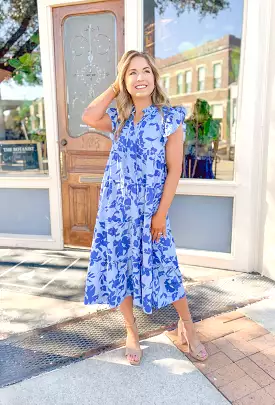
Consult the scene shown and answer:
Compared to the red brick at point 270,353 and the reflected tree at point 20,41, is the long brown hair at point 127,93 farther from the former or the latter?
the reflected tree at point 20,41

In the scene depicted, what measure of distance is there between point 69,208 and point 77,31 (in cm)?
171

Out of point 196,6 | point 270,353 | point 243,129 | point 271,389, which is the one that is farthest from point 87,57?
point 271,389

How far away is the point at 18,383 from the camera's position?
194cm

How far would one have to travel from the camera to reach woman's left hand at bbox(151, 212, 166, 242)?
1.94 metres

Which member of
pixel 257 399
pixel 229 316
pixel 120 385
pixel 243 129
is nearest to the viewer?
pixel 257 399

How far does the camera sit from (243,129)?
3.04m

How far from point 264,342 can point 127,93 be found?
1722 millimetres

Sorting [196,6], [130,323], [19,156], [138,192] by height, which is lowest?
[130,323]

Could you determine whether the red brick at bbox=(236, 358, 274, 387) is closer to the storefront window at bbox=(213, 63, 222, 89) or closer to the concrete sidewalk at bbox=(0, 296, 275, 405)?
the concrete sidewalk at bbox=(0, 296, 275, 405)

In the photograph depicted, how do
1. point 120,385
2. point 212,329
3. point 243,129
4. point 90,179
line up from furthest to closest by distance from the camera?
point 90,179 → point 243,129 → point 212,329 → point 120,385

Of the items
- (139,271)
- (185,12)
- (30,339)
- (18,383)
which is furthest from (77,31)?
(18,383)

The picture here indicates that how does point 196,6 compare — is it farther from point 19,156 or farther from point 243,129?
point 19,156

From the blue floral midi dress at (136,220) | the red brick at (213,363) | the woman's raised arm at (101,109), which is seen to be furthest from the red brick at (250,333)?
the woman's raised arm at (101,109)

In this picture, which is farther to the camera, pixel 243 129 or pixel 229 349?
pixel 243 129
